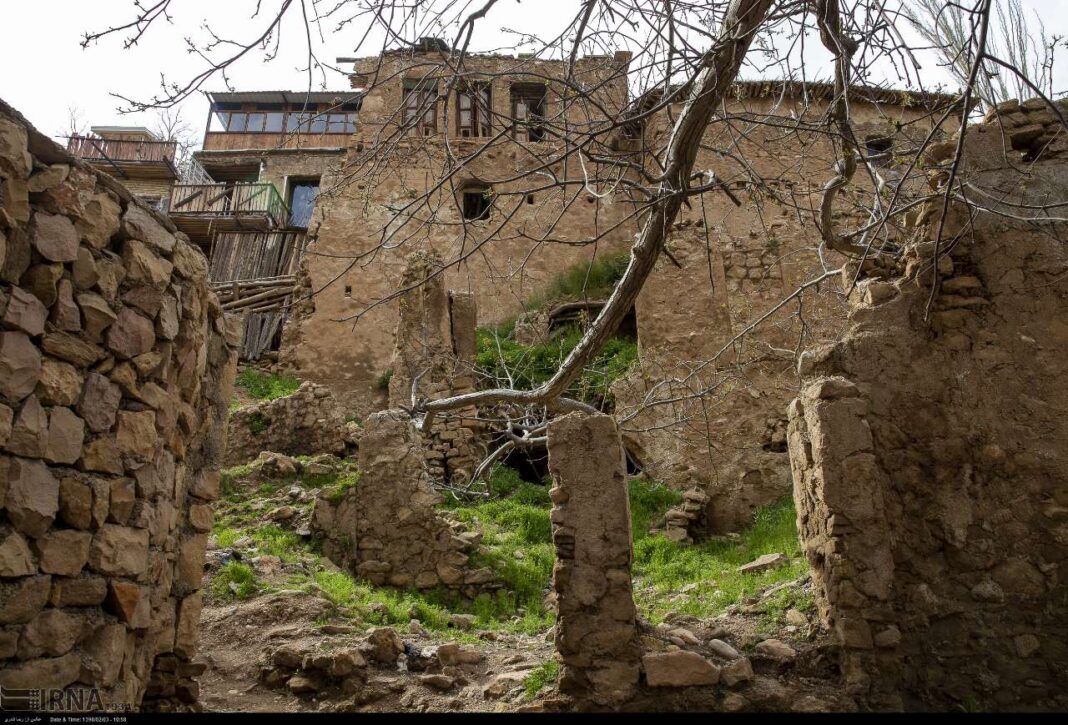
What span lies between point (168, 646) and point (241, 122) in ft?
77.9

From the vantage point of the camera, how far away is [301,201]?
22.3m

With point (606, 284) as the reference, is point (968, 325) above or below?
below

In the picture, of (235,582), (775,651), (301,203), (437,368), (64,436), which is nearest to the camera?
(64,436)

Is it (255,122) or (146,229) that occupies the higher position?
(255,122)

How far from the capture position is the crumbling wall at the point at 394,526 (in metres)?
7.70

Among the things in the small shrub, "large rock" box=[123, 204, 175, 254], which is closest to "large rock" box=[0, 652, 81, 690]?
"large rock" box=[123, 204, 175, 254]

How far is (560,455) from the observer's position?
524cm

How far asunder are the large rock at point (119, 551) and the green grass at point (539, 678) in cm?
255

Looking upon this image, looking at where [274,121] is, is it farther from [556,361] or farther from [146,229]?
[146,229]

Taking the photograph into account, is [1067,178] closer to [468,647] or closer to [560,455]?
[560,455]

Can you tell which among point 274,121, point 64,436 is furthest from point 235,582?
Result: point 274,121

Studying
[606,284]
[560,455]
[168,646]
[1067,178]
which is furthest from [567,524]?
[606,284]

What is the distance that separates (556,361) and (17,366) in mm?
9695

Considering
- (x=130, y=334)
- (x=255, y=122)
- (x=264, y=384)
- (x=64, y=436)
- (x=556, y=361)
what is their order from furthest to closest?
(x=255, y=122) < (x=264, y=384) < (x=556, y=361) < (x=130, y=334) < (x=64, y=436)
